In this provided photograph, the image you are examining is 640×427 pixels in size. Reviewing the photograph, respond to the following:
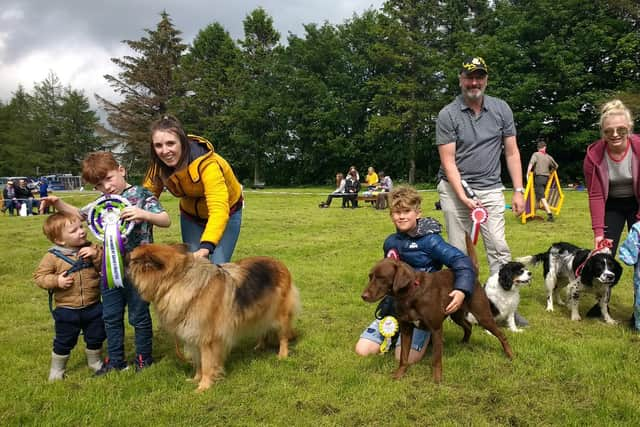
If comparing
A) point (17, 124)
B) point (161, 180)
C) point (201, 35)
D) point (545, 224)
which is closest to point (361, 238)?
point (545, 224)

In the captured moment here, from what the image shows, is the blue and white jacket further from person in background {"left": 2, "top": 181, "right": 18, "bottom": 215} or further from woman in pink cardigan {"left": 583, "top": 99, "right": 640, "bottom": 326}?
person in background {"left": 2, "top": 181, "right": 18, "bottom": 215}

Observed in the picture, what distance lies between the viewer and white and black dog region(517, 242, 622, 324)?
4891 millimetres

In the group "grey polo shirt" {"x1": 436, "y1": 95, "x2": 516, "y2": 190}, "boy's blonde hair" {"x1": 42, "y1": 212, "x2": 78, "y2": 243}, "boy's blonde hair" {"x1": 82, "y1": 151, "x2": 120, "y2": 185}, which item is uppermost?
"grey polo shirt" {"x1": 436, "y1": 95, "x2": 516, "y2": 190}

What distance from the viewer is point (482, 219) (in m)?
4.33

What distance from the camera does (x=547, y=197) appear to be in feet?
43.9

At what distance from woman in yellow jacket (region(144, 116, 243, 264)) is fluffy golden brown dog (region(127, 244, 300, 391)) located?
0.22 m

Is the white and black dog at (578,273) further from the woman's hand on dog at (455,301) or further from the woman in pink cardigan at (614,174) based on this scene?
the woman's hand on dog at (455,301)

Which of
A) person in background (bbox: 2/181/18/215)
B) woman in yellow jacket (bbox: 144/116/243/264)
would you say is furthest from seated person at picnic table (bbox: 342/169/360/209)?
person in background (bbox: 2/181/18/215)

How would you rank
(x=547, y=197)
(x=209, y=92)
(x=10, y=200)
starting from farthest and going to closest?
(x=209, y=92)
(x=10, y=200)
(x=547, y=197)

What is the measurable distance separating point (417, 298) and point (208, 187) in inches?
78.4

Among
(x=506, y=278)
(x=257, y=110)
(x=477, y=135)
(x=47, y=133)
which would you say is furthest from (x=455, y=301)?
(x=47, y=133)

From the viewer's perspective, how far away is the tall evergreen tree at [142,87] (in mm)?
47719

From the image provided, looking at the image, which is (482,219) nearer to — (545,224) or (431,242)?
(431,242)

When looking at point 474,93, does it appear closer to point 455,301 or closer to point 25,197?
point 455,301
